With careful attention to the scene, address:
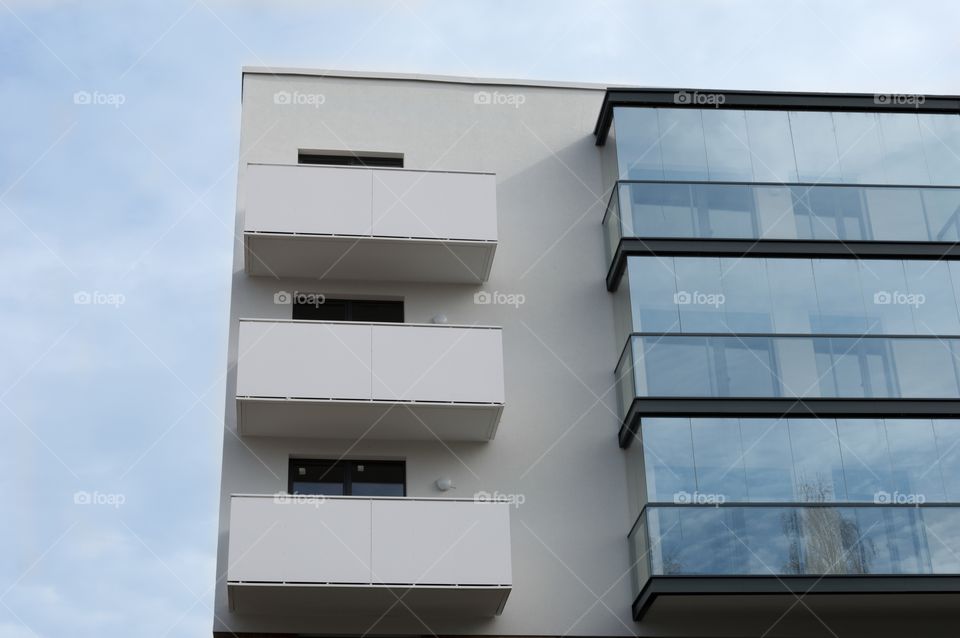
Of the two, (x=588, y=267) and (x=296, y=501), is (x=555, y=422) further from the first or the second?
(x=296, y=501)

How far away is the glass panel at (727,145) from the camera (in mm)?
20844

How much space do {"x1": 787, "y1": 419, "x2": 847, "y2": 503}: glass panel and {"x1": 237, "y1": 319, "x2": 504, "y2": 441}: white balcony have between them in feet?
14.0

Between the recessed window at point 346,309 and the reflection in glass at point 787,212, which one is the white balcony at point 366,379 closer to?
the recessed window at point 346,309

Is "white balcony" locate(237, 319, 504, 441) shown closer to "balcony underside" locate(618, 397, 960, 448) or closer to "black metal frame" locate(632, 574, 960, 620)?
"balcony underside" locate(618, 397, 960, 448)

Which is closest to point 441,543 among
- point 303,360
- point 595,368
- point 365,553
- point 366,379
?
point 365,553

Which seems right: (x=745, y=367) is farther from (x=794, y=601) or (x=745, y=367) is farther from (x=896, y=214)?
(x=896, y=214)

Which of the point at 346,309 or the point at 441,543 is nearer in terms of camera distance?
the point at 441,543

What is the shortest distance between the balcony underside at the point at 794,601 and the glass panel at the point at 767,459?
1.24 meters

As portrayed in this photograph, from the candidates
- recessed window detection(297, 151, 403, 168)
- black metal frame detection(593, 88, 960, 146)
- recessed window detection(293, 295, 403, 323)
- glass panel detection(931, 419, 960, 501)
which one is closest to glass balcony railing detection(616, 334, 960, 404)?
glass panel detection(931, 419, 960, 501)

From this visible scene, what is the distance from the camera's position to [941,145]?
21.1 meters

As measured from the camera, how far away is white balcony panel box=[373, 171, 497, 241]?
20016 mm

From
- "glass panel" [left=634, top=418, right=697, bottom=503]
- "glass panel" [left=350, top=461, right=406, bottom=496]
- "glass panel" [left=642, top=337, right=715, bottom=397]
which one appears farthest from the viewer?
"glass panel" [left=350, top=461, right=406, bottom=496]

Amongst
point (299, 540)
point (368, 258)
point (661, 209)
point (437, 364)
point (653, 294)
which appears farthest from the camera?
point (661, 209)

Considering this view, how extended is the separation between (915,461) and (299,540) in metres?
8.59
